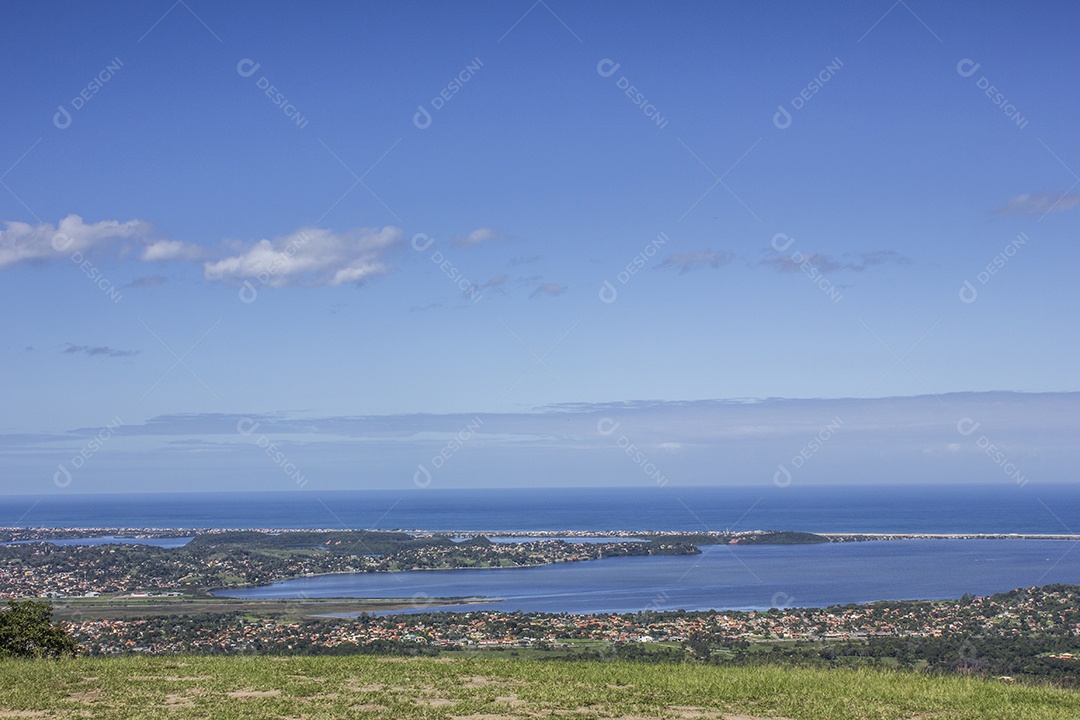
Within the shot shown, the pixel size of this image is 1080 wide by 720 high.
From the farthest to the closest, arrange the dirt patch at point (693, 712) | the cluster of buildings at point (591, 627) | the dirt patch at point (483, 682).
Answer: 1. the cluster of buildings at point (591, 627)
2. the dirt patch at point (483, 682)
3. the dirt patch at point (693, 712)

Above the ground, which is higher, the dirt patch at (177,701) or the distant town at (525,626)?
the dirt patch at (177,701)

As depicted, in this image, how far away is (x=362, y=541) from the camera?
258ft

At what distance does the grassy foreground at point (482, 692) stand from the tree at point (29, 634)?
2.24 meters

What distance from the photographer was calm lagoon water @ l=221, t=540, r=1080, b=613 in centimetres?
4406

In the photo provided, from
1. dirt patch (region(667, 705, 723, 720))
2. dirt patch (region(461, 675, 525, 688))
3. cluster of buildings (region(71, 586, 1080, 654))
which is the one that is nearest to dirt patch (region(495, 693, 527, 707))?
dirt patch (region(461, 675, 525, 688))

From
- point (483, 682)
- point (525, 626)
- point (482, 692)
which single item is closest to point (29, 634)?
point (483, 682)

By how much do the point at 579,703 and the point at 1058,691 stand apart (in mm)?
6945

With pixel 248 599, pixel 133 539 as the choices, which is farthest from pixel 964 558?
pixel 133 539

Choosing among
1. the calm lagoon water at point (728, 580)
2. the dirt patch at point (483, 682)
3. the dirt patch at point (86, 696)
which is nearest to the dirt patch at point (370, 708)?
the dirt patch at point (483, 682)

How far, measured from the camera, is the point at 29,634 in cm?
1650

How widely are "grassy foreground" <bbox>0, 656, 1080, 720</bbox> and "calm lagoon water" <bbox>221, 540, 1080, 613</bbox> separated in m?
25.2

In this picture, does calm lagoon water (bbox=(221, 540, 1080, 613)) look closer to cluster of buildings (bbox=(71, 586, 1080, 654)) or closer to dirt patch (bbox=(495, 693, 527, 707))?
cluster of buildings (bbox=(71, 586, 1080, 654))

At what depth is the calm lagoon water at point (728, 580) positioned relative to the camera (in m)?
44.1

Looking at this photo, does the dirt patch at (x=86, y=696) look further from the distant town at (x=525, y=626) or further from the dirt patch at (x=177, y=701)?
the distant town at (x=525, y=626)
